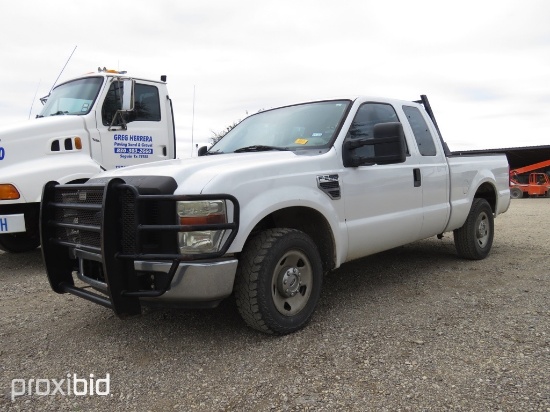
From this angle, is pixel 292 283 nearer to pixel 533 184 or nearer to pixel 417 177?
pixel 417 177

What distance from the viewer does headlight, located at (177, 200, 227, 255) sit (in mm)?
2867

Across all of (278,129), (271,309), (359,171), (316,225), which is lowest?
(271,309)

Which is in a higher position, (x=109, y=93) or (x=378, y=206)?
(x=109, y=93)

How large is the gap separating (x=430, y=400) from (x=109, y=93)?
556 cm

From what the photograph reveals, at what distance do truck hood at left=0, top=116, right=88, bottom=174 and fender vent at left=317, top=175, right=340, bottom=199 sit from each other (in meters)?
3.84

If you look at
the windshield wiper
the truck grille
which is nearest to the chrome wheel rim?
the windshield wiper

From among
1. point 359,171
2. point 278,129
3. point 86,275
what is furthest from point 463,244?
point 86,275

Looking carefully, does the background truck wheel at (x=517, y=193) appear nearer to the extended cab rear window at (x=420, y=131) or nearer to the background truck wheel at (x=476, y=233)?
the background truck wheel at (x=476, y=233)

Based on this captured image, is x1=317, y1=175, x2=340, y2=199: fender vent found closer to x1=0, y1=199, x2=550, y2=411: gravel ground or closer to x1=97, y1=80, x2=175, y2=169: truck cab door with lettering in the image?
x1=0, y1=199, x2=550, y2=411: gravel ground

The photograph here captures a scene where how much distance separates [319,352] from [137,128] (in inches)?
186

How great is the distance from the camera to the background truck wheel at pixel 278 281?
311 cm

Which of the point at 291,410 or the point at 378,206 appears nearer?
the point at 291,410

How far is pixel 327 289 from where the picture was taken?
4.59 metres

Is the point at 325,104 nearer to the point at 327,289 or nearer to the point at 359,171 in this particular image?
the point at 359,171
